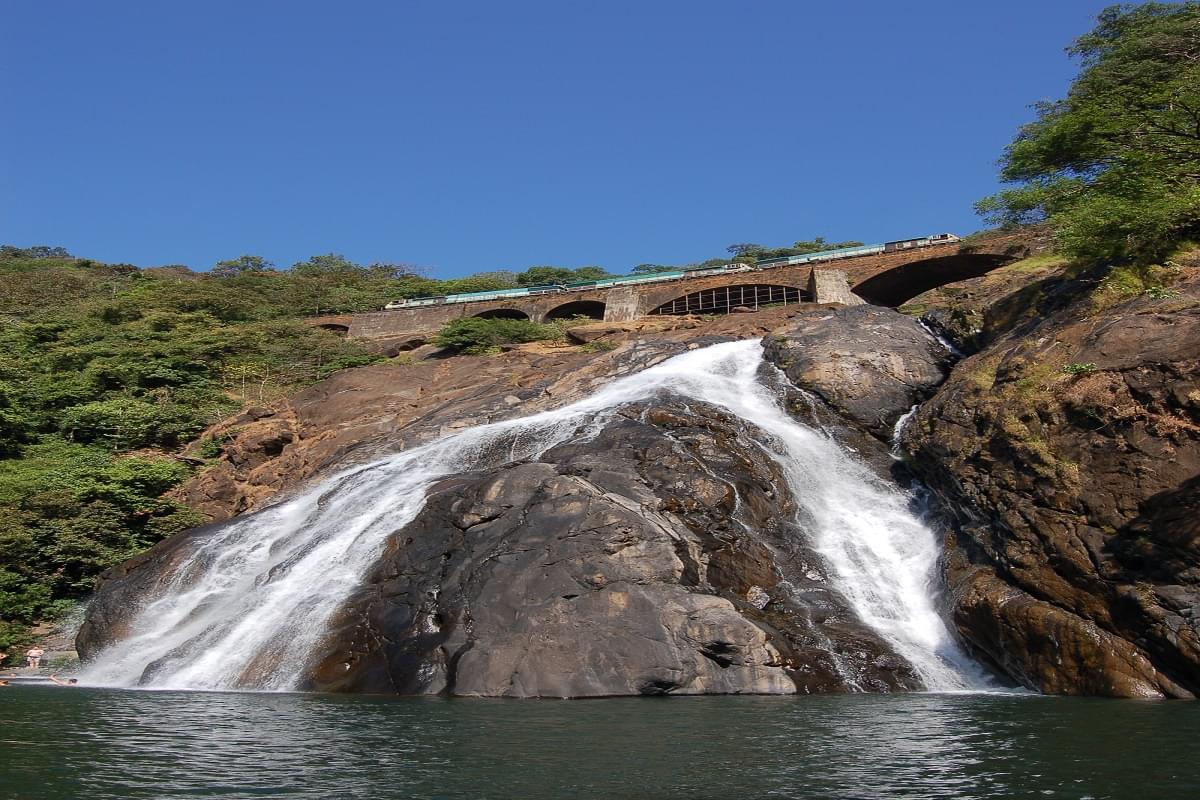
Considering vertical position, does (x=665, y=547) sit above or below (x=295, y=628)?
above

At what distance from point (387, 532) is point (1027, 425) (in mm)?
14626

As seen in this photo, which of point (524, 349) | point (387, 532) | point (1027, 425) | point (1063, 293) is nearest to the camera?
point (1027, 425)

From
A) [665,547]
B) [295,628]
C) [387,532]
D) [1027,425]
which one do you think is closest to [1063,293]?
[1027,425]

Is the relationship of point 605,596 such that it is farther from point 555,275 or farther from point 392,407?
point 555,275

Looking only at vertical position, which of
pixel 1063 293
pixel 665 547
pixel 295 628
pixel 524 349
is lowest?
pixel 295 628

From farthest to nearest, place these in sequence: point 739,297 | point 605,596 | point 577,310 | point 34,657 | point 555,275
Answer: point 555,275 → point 577,310 → point 739,297 → point 34,657 → point 605,596

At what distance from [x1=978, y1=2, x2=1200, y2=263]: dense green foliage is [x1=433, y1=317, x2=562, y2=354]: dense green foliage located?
24.7 meters

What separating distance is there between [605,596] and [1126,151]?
18.9m

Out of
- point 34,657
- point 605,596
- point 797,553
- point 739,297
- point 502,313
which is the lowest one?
point 34,657

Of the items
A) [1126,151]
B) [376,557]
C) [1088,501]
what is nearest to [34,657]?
[376,557]

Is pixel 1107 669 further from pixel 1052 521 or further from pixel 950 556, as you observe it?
pixel 950 556

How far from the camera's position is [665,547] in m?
19.1

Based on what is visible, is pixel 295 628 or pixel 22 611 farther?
pixel 22 611

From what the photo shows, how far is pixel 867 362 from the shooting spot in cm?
2908
